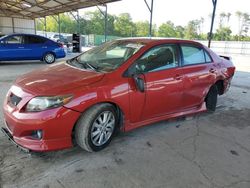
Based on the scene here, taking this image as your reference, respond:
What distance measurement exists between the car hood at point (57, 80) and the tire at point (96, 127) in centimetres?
34

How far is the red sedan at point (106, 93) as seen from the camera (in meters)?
2.67

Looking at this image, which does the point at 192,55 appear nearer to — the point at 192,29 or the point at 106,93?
the point at 106,93

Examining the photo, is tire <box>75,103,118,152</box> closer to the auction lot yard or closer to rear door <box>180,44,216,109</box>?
the auction lot yard

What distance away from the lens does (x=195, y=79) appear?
3971 millimetres

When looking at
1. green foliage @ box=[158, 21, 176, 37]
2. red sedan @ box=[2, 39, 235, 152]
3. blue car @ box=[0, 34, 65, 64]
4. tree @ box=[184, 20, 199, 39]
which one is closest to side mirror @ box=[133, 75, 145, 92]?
red sedan @ box=[2, 39, 235, 152]

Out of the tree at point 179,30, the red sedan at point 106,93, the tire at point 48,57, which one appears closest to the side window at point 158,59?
the red sedan at point 106,93

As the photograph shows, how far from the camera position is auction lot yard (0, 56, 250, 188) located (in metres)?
2.49

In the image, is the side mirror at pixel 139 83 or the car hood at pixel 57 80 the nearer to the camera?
the car hood at pixel 57 80

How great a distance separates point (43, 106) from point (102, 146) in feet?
3.00

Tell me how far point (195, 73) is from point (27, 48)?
8855mm

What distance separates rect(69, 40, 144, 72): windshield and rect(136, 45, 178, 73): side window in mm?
179

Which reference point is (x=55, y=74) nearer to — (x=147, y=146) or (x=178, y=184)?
(x=147, y=146)

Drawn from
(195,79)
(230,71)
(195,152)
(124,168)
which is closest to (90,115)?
(124,168)

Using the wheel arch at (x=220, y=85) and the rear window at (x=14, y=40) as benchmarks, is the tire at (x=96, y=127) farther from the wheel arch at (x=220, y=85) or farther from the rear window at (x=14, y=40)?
the rear window at (x=14, y=40)
